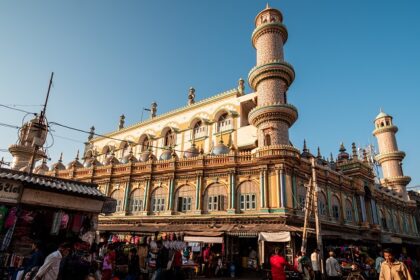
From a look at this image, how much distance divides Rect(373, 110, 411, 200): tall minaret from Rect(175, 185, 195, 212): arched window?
2975cm

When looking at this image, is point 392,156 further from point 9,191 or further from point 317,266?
point 9,191

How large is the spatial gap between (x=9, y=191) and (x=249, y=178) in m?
15.1

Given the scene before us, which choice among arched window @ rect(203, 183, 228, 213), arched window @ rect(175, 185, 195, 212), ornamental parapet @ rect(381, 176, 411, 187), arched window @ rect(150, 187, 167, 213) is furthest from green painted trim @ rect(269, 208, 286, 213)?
ornamental parapet @ rect(381, 176, 411, 187)

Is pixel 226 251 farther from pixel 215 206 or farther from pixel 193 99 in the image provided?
pixel 193 99

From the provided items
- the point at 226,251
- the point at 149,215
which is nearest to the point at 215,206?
the point at 226,251

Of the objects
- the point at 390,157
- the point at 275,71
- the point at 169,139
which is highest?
the point at 275,71

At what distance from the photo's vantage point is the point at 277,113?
23094 millimetres

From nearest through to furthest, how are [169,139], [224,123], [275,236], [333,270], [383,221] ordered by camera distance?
[333,270] < [275,236] < [224,123] < [383,221] < [169,139]

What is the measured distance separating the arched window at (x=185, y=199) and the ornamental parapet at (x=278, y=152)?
237 inches

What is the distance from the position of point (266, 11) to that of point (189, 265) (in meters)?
23.2

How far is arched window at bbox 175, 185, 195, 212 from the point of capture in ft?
74.9

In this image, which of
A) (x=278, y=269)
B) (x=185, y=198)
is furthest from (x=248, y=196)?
(x=278, y=269)

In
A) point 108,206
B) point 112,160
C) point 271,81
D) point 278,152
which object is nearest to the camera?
point 108,206

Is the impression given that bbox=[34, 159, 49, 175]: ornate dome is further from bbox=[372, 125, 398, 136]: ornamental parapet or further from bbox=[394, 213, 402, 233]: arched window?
bbox=[372, 125, 398, 136]: ornamental parapet
